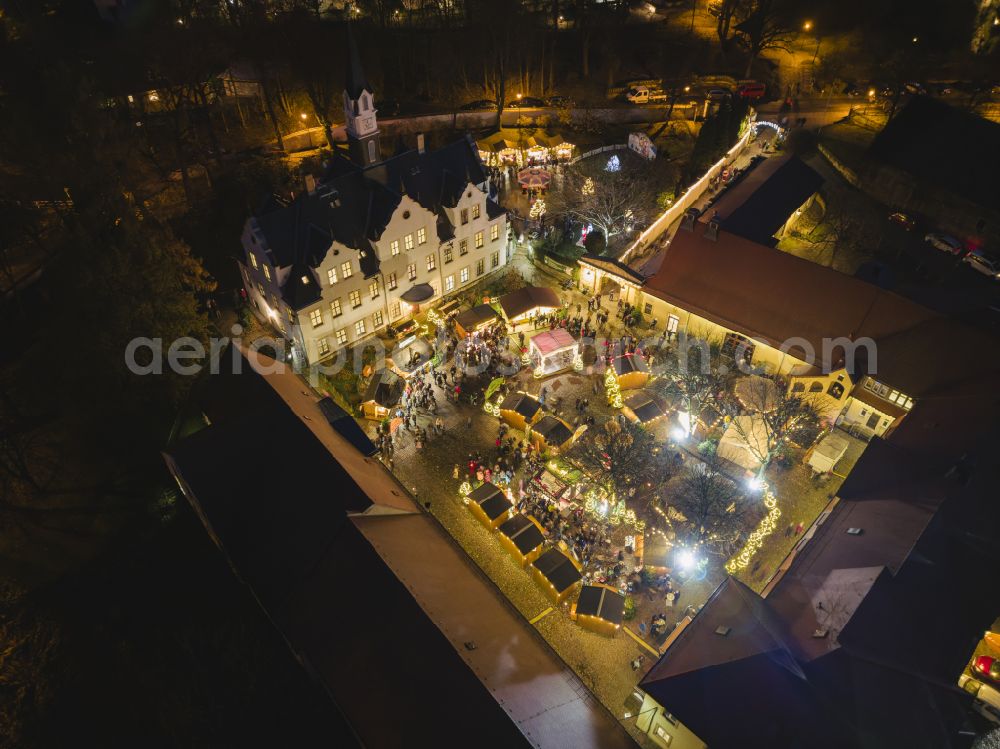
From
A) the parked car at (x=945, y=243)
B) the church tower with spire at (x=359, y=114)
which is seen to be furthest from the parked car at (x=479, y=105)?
the parked car at (x=945, y=243)

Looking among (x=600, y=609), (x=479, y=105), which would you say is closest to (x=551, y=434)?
(x=600, y=609)

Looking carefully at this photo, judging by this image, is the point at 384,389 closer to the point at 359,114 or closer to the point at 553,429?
the point at 553,429

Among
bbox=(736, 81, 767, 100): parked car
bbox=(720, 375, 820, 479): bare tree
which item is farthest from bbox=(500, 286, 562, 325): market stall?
bbox=(736, 81, 767, 100): parked car

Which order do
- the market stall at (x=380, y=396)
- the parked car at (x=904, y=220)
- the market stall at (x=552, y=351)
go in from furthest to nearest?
1. the parked car at (x=904, y=220)
2. the market stall at (x=552, y=351)
3. the market stall at (x=380, y=396)

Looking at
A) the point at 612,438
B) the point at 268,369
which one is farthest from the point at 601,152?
the point at 268,369

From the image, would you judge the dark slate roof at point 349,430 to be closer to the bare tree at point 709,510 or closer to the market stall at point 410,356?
the market stall at point 410,356

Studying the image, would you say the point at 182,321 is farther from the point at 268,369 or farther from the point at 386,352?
the point at 386,352

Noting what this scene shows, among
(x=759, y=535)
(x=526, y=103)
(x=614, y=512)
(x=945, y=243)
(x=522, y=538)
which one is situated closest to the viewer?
(x=522, y=538)
